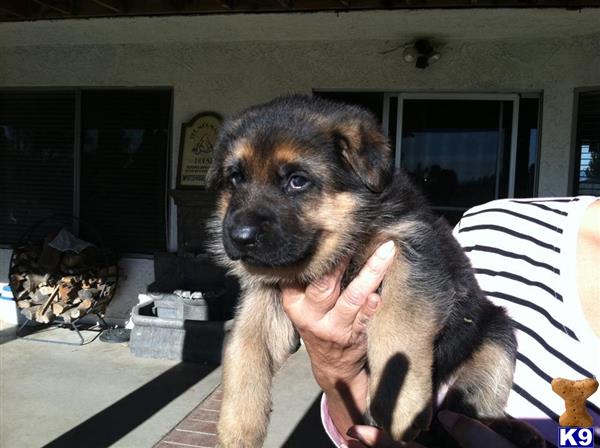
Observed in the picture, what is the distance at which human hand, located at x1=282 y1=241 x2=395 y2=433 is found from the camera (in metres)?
1.78

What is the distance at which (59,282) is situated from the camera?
602 cm

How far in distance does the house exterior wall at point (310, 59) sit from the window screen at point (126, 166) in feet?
0.61

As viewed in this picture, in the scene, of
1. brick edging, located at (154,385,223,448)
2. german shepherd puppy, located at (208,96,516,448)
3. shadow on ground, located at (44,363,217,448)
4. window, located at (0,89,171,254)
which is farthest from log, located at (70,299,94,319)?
german shepherd puppy, located at (208,96,516,448)

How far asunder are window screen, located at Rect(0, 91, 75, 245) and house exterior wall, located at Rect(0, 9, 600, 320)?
0.82ft

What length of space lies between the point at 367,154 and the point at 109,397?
3699 mm

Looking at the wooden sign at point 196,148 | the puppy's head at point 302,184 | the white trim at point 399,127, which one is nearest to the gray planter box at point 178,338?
the wooden sign at point 196,148

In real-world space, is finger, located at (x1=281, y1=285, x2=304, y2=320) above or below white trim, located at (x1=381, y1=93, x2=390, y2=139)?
below

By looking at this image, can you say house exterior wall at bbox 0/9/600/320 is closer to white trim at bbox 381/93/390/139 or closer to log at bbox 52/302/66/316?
white trim at bbox 381/93/390/139

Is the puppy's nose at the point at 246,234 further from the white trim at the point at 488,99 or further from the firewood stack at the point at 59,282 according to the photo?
the firewood stack at the point at 59,282

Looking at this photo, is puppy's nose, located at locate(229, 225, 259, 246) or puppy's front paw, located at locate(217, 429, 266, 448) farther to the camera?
puppy's front paw, located at locate(217, 429, 266, 448)

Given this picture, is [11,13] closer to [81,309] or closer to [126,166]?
[126,166]

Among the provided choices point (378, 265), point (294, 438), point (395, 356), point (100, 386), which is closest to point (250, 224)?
point (378, 265)

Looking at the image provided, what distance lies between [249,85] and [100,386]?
328cm

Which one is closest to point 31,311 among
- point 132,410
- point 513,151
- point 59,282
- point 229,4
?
point 59,282
